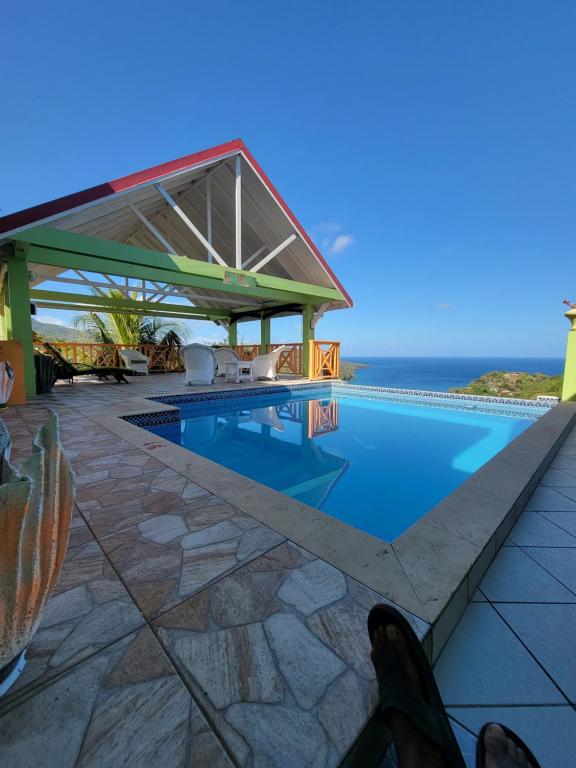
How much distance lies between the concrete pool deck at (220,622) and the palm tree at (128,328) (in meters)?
10.9

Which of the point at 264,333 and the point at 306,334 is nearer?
the point at 306,334

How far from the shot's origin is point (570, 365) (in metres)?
5.67

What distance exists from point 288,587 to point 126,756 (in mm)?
696

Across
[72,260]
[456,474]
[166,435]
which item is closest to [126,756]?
[456,474]

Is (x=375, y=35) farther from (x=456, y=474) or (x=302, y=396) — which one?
(x=456, y=474)

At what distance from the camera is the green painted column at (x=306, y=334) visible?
10297 mm

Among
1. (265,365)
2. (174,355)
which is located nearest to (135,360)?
(174,355)

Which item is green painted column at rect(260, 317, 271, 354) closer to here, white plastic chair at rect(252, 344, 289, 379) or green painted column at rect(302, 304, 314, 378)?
green painted column at rect(302, 304, 314, 378)

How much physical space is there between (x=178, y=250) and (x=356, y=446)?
9287 millimetres

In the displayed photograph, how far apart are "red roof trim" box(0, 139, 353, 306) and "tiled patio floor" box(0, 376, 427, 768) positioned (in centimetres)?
525

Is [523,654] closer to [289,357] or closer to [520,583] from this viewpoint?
[520,583]

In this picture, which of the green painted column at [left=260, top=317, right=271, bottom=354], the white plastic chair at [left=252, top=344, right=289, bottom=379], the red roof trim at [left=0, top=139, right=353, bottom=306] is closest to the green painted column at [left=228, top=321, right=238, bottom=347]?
the green painted column at [left=260, top=317, right=271, bottom=354]

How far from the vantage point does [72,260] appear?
5.81 m

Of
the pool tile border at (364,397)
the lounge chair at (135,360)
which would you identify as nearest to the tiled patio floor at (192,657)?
the pool tile border at (364,397)
